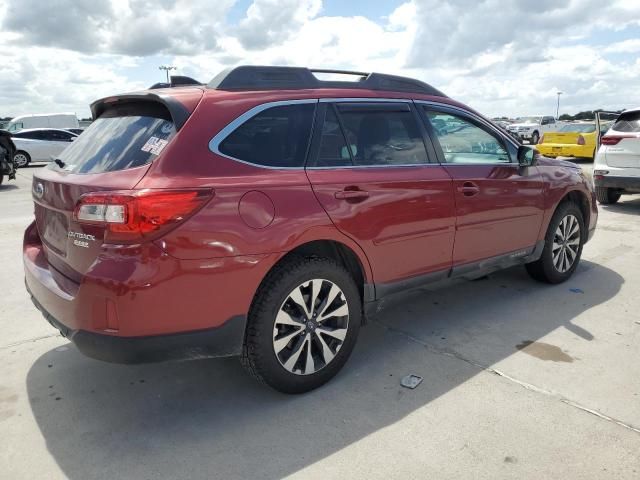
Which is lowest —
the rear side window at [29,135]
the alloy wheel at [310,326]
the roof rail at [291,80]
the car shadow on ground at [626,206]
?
the car shadow on ground at [626,206]

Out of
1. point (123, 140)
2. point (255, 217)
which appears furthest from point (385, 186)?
point (123, 140)

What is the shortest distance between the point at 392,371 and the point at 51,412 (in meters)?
1.95

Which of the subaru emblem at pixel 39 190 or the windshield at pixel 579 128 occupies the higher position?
the windshield at pixel 579 128

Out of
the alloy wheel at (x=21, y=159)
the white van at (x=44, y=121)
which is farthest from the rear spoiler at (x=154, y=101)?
the white van at (x=44, y=121)

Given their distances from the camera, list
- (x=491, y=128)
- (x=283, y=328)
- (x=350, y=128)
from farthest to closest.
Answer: (x=491, y=128)
(x=350, y=128)
(x=283, y=328)

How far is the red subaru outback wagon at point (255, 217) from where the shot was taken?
8.07 ft

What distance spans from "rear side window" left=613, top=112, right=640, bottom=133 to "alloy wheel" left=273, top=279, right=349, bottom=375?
7364mm

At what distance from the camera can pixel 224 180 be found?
8.52ft

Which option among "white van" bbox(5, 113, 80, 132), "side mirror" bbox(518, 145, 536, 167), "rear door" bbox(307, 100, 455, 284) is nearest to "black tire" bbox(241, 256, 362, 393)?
"rear door" bbox(307, 100, 455, 284)

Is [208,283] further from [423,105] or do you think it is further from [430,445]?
[423,105]

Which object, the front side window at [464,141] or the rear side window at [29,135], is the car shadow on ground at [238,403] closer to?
the front side window at [464,141]

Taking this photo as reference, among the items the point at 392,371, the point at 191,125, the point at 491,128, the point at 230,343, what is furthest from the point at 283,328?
the point at 491,128

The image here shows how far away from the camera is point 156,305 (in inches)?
96.4

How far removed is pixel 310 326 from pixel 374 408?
0.56 meters
